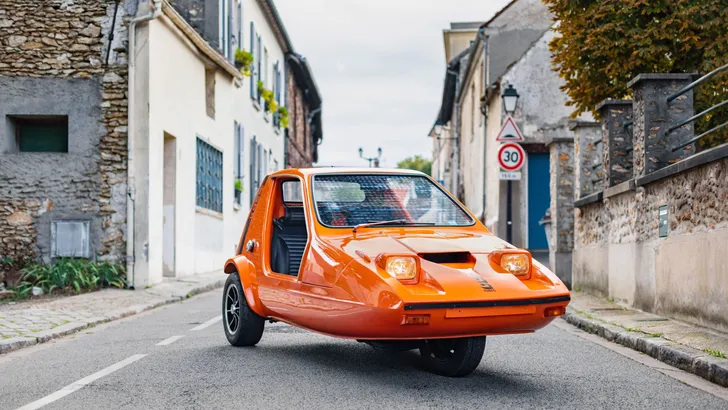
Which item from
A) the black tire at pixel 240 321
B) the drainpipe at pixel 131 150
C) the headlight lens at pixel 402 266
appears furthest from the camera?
the drainpipe at pixel 131 150

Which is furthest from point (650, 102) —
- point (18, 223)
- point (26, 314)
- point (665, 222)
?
point (18, 223)

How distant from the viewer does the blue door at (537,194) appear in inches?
1009

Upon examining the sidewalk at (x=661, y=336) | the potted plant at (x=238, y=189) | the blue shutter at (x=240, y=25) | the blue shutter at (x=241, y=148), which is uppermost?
the blue shutter at (x=240, y=25)

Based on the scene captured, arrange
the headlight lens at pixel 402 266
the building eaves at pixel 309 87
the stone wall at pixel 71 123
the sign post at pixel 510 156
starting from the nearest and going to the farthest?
the headlight lens at pixel 402 266 < the stone wall at pixel 71 123 < the sign post at pixel 510 156 < the building eaves at pixel 309 87

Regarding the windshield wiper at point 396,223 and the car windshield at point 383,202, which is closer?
the windshield wiper at point 396,223

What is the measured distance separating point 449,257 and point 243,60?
19194mm

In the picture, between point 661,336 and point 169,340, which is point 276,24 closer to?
point 169,340

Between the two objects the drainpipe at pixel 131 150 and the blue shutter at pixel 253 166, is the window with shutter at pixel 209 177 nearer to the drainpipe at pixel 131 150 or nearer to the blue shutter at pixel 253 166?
the blue shutter at pixel 253 166

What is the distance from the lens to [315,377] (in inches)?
245

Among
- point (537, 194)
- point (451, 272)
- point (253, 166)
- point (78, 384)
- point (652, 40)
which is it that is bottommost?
point (78, 384)

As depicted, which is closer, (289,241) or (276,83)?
(289,241)

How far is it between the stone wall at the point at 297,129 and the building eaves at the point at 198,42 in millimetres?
13152

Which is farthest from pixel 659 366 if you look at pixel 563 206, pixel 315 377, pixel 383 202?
pixel 563 206

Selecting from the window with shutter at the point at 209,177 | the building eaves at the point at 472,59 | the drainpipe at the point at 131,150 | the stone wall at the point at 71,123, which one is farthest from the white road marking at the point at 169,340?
the building eaves at the point at 472,59
